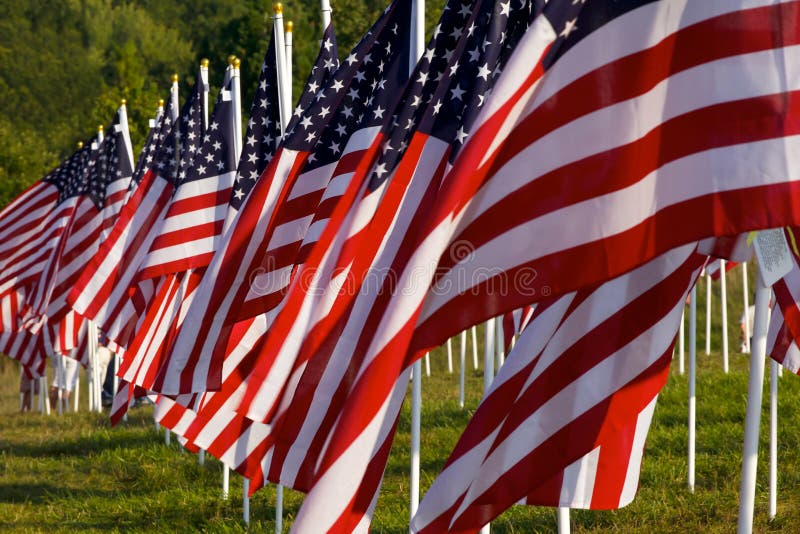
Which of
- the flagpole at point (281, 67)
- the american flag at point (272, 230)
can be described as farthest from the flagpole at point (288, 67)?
the american flag at point (272, 230)

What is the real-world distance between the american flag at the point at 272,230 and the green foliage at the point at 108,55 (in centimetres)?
3473

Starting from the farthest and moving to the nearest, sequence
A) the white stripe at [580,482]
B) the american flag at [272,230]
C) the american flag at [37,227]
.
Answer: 1. the american flag at [37,227]
2. the american flag at [272,230]
3. the white stripe at [580,482]

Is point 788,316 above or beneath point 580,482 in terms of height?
above

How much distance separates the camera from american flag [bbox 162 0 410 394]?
8.06 metres

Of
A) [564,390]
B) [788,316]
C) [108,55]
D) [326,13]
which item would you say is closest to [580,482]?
[564,390]

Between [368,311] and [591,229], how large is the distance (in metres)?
2.03

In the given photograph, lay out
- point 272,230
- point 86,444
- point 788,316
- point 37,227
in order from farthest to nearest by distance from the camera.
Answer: point 37,227, point 86,444, point 272,230, point 788,316

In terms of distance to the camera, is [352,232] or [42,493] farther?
[42,493]

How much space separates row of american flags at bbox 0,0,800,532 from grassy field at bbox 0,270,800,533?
8.87 ft

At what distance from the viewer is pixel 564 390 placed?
502 centimetres

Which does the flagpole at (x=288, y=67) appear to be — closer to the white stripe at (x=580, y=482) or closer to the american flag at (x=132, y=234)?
the american flag at (x=132, y=234)

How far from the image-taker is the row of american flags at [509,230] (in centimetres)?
421

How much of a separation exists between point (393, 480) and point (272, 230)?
437 centimetres

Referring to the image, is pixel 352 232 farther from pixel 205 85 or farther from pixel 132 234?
pixel 205 85
